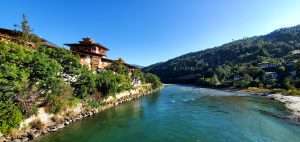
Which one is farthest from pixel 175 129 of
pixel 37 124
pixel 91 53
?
pixel 91 53

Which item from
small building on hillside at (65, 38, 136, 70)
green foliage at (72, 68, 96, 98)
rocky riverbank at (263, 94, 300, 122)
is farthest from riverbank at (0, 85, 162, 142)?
rocky riverbank at (263, 94, 300, 122)

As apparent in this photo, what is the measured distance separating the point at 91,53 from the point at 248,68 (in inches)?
3766

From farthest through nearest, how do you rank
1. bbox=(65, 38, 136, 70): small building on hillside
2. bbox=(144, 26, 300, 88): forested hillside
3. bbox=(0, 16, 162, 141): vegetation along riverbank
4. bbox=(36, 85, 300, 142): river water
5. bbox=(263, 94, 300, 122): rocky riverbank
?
bbox=(144, 26, 300, 88): forested hillside
bbox=(65, 38, 136, 70): small building on hillside
bbox=(263, 94, 300, 122): rocky riverbank
bbox=(36, 85, 300, 142): river water
bbox=(0, 16, 162, 141): vegetation along riverbank

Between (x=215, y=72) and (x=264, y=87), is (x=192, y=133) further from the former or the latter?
(x=215, y=72)

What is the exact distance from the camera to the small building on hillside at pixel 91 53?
39312 mm

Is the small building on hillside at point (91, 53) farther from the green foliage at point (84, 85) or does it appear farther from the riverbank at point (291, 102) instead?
the riverbank at point (291, 102)

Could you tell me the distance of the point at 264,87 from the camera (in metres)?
82.2

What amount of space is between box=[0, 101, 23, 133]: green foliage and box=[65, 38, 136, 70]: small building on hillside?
21.1 metres

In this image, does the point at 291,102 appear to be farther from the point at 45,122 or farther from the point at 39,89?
the point at 39,89

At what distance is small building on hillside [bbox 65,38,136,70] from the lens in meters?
39.3

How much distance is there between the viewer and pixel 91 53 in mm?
40031

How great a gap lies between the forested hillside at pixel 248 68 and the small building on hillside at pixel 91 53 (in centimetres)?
6359

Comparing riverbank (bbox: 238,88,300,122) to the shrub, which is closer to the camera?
the shrub

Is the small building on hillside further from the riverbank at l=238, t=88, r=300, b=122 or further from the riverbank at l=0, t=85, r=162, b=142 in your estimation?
the riverbank at l=238, t=88, r=300, b=122
